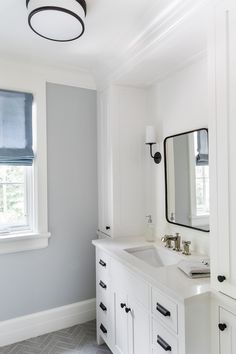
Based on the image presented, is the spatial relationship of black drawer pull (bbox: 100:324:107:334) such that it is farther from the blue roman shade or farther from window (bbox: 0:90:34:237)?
the blue roman shade

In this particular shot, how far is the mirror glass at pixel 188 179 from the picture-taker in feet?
6.10

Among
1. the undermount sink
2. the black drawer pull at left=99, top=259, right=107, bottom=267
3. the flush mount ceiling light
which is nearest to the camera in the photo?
the flush mount ceiling light

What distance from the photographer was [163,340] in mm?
1376

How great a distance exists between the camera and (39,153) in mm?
2377

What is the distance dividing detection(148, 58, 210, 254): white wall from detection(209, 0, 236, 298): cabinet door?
596 millimetres

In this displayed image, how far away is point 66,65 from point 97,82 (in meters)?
0.34

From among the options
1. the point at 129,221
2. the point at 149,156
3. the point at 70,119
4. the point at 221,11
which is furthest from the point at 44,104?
the point at 221,11

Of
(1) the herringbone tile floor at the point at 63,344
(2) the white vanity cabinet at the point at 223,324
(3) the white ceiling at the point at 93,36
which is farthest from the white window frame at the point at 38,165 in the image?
(2) the white vanity cabinet at the point at 223,324

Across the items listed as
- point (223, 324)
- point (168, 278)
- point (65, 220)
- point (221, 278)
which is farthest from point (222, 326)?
point (65, 220)

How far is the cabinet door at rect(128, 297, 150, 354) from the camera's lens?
1.54 metres

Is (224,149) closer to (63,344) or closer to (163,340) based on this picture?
(163,340)

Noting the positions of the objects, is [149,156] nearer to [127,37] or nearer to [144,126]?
[144,126]

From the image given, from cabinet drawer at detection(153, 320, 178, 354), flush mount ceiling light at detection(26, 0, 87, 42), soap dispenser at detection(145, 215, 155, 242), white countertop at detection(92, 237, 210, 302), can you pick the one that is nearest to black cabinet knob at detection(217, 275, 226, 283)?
white countertop at detection(92, 237, 210, 302)

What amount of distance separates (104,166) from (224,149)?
1483 mm
